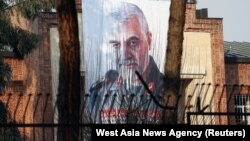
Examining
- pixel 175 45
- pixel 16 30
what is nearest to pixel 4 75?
pixel 16 30

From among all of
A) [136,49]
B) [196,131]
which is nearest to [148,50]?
[136,49]

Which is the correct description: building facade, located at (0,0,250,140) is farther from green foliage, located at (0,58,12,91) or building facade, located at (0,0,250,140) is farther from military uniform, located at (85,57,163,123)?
military uniform, located at (85,57,163,123)

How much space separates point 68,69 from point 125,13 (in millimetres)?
18039

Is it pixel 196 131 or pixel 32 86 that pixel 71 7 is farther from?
pixel 32 86

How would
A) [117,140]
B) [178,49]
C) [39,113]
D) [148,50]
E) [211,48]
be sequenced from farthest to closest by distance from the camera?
[211,48] < [148,50] < [39,113] < [178,49] < [117,140]

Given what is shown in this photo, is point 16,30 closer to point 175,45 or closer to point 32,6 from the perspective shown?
point 32,6

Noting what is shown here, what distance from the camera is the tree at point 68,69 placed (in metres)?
9.84

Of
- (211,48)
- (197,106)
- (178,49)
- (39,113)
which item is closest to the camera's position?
(197,106)

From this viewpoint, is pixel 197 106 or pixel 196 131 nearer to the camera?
pixel 196 131

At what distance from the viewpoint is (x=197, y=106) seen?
10148 mm

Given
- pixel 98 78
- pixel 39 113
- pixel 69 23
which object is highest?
pixel 69 23

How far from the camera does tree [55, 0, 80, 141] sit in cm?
984

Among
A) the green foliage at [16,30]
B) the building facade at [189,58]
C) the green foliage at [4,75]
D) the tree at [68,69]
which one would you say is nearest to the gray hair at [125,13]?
the building facade at [189,58]

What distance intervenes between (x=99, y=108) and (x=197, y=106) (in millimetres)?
1425
